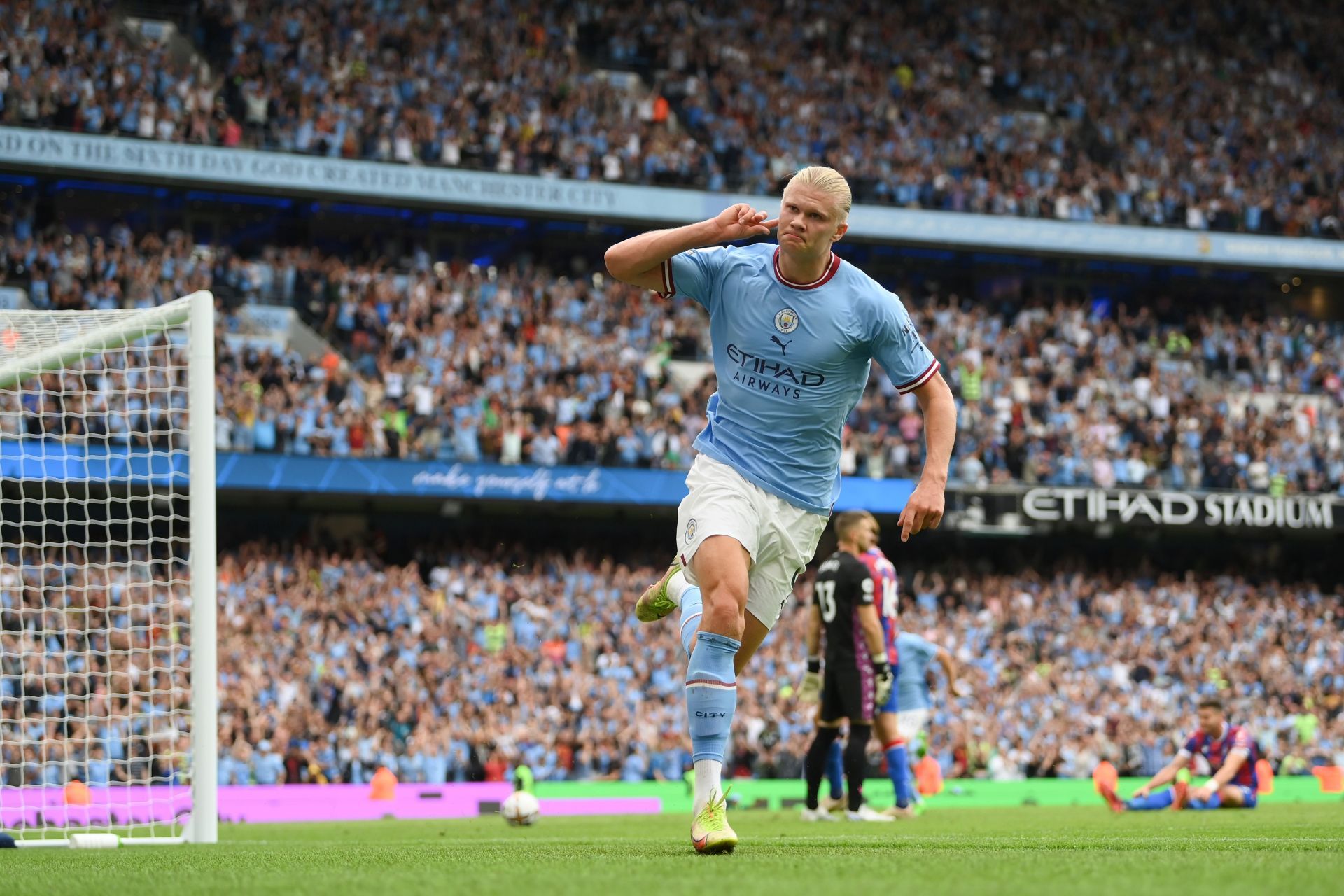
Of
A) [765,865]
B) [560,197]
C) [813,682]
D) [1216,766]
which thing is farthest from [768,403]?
[560,197]

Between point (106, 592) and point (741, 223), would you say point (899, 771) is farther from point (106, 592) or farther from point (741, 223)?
point (106, 592)

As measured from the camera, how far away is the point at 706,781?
229 inches

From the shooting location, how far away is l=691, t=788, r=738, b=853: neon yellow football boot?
5.61m

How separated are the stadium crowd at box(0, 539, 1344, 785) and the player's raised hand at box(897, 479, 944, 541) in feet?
36.7

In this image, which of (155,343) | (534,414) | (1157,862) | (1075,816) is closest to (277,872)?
(1157,862)

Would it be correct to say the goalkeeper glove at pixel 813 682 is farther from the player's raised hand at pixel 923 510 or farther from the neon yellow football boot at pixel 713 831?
the neon yellow football boot at pixel 713 831

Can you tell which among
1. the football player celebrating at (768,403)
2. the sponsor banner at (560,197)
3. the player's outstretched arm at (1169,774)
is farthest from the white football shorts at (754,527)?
the sponsor banner at (560,197)

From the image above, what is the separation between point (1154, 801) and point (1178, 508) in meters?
16.9

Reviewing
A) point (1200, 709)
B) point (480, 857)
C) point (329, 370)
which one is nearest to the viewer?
point (480, 857)

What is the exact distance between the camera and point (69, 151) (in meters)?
25.1

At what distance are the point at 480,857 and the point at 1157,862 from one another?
246 cm

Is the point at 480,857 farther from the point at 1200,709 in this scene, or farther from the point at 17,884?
the point at 1200,709

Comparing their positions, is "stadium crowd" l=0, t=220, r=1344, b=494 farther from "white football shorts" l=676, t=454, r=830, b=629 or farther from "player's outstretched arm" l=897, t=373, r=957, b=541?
"player's outstretched arm" l=897, t=373, r=957, b=541

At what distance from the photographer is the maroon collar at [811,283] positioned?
245 inches
